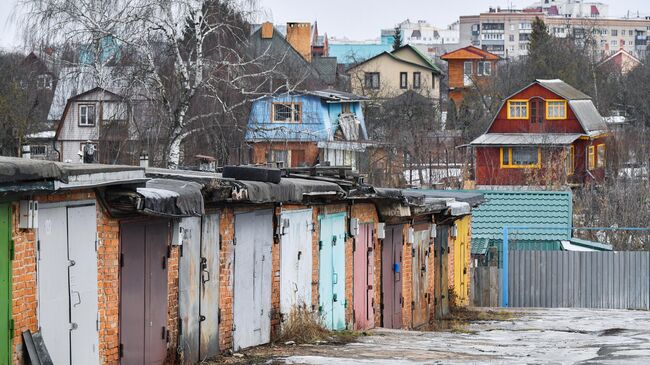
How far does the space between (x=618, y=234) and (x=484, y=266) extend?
1177cm

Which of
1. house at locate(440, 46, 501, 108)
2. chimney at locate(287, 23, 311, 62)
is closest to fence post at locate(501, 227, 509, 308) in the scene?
chimney at locate(287, 23, 311, 62)

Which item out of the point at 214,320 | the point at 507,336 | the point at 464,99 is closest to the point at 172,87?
the point at 507,336

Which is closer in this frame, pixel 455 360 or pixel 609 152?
pixel 455 360

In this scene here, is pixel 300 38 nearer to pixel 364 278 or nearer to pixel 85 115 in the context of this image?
pixel 85 115

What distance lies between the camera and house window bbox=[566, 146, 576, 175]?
212 feet

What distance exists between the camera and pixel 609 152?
69375mm

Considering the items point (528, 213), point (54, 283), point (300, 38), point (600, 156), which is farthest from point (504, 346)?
point (300, 38)

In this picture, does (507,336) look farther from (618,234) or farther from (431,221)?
(618,234)

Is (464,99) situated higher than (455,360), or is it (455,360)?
(464,99)

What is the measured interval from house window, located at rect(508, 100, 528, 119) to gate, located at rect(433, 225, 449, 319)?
142 feet

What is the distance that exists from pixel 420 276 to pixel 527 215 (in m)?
9.94

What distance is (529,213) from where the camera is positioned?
111 feet

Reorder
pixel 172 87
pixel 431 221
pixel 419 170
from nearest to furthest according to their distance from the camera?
pixel 431 221, pixel 172 87, pixel 419 170

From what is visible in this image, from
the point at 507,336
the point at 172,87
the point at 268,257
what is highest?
the point at 172,87
